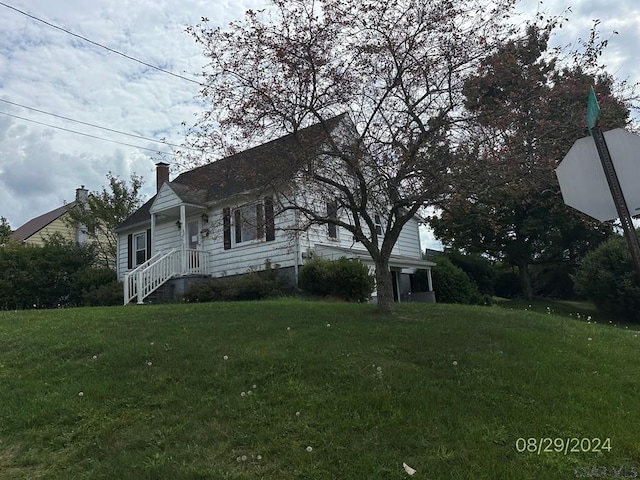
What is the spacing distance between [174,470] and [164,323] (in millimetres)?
5728

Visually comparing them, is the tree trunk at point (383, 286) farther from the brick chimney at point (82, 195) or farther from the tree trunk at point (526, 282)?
the brick chimney at point (82, 195)

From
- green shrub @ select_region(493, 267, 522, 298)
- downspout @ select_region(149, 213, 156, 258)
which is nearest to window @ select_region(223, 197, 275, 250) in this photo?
downspout @ select_region(149, 213, 156, 258)

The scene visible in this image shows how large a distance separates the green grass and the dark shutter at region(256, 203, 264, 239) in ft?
7.09

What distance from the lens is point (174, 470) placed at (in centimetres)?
446

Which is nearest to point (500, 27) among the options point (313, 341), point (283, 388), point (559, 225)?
point (313, 341)

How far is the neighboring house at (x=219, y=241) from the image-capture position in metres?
11.9

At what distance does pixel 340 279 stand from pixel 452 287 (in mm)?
8208

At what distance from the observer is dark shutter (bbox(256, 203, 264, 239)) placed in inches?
403

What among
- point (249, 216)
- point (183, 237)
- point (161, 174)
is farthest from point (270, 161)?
point (161, 174)

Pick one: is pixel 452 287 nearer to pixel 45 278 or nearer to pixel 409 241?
Answer: pixel 409 241

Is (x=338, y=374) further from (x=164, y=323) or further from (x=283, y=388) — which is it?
(x=164, y=323)

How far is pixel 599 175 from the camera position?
14.4 feet

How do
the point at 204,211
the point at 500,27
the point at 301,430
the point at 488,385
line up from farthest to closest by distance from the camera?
the point at 204,211
the point at 500,27
the point at 488,385
the point at 301,430

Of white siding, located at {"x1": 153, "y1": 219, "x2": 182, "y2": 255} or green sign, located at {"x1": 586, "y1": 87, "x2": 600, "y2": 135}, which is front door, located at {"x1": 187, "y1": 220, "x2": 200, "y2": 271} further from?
green sign, located at {"x1": 586, "y1": 87, "x2": 600, "y2": 135}
